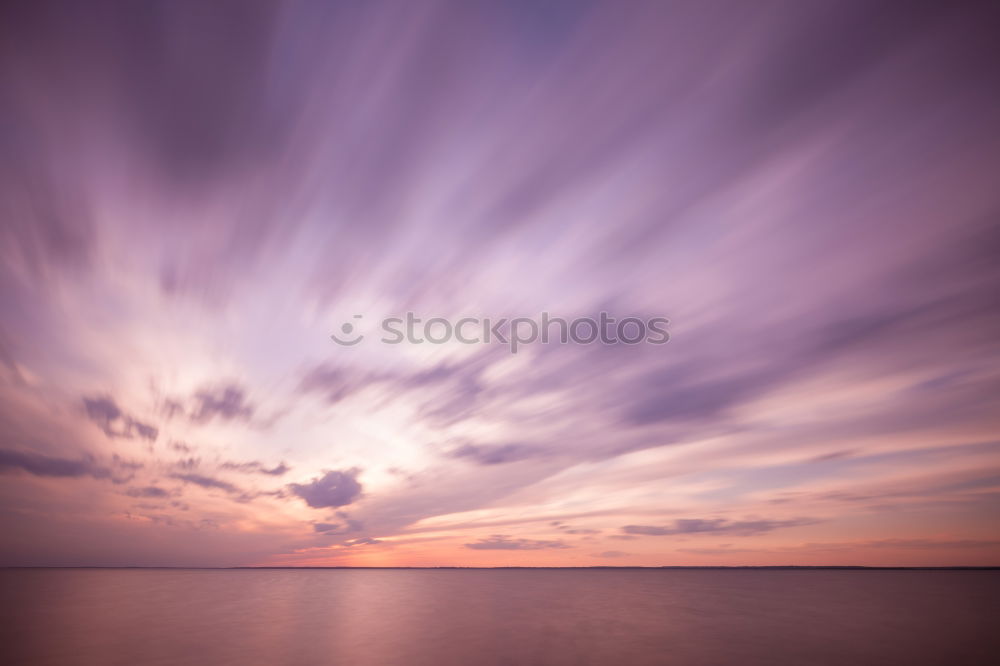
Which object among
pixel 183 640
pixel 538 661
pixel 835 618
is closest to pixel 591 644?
pixel 538 661

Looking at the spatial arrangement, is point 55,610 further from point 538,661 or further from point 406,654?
point 538,661

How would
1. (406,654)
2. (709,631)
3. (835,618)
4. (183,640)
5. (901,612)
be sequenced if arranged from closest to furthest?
(406,654), (183,640), (709,631), (835,618), (901,612)

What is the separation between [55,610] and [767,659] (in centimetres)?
6351

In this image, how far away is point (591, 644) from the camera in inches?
1153

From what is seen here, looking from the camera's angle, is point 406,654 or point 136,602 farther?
point 136,602

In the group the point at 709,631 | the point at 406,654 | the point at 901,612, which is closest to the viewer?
the point at 406,654

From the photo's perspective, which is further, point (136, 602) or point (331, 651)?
point (136, 602)

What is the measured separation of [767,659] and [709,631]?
32.1ft

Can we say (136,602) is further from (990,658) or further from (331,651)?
(990,658)

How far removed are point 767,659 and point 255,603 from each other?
189 feet

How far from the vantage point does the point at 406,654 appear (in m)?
27.6

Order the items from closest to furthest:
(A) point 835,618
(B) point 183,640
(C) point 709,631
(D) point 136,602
→ (B) point 183,640 → (C) point 709,631 → (A) point 835,618 → (D) point 136,602

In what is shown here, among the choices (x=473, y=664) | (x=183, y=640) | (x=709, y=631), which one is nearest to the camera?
(x=473, y=664)

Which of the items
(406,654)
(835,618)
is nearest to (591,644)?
(406,654)
